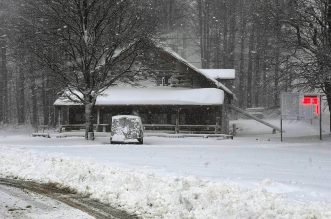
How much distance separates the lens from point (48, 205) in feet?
37.7

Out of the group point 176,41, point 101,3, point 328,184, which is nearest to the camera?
point 328,184

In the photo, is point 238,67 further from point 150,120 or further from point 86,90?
point 86,90

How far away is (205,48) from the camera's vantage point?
64.5m

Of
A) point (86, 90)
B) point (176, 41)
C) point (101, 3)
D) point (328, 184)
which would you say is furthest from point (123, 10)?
point (176, 41)

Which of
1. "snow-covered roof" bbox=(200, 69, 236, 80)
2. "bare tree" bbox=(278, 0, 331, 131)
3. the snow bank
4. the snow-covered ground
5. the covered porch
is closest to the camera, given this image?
the snow bank

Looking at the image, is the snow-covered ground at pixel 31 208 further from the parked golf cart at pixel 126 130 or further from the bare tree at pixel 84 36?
the bare tree at pixel 84 36

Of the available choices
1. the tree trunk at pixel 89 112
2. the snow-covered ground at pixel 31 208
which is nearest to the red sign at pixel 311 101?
the tree trunk at pixel 89 112

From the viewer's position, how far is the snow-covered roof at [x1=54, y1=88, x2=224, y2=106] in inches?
1543

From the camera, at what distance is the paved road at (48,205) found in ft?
33.9

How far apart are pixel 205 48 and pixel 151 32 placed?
30.1m

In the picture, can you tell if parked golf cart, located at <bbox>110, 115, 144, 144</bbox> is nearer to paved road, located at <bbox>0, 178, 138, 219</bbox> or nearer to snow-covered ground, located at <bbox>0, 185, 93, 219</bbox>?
paved road, located at <bbox>0, 178, 138, 219</bbox>

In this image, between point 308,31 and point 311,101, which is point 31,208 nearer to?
point 311,101

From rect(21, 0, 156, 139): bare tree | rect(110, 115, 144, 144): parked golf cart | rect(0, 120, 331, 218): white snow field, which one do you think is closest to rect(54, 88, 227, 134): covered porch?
rect(21, 0, 156, 139): bare tree

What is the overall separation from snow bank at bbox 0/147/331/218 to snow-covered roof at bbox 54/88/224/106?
75.3ft
